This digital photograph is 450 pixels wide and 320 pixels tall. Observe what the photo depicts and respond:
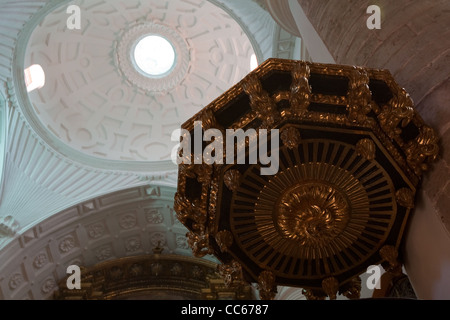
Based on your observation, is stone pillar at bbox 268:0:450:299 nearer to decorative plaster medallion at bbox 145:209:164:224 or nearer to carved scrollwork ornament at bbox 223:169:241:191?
carved scrollwork ornament at bbox 223:169:241:191

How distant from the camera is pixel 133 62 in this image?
40.1 ft

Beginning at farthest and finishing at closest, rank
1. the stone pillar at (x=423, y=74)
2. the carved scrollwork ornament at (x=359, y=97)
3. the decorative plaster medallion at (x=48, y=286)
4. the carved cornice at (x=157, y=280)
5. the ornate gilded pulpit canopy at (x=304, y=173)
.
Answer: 1. the carved cornice at (x=157, y=280)
2. the decorative plaster medallion at (x=48, y=286)
3. the ornate gilded pulpit canopy at (x=304, y=173)
4. the carved scrollwork ornament at (x=359, y=97)
5. the stone pillar at (x=423, y=74)

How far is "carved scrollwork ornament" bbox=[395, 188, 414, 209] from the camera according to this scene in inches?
127

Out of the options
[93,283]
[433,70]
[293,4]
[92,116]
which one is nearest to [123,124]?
[92,116]

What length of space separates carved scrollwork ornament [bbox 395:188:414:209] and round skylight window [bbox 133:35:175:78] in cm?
972

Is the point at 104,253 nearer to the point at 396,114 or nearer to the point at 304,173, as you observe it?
the point at 304,173

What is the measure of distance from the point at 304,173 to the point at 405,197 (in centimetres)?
71

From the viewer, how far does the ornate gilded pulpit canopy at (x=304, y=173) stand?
10.6ft

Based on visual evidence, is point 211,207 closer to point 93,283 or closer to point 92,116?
point 93,283

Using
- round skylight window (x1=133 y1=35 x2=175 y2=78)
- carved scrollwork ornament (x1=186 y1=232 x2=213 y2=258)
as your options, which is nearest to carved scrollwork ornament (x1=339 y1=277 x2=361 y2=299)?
carved scrollwork ornament (x1=186 y1=232 x2=213 y2=258)

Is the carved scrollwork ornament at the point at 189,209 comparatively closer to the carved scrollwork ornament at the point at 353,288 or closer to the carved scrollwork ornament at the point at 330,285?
the carved scrollwork ornament at the point at 330,285

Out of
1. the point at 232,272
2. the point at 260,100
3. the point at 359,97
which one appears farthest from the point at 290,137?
the point at 232,272

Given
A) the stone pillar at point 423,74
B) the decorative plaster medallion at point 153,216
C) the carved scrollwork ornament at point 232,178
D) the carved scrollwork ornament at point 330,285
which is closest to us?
the stone pillar at point 423,74

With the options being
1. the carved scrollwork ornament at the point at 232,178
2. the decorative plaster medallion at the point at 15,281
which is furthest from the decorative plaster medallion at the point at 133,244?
the carved scrollwork ornament at the point at 232,178
